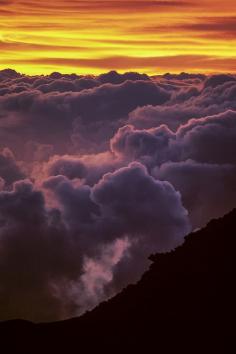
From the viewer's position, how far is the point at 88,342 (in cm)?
8012

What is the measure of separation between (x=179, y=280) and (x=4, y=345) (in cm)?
1678

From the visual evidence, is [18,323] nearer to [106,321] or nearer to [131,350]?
[106,321]

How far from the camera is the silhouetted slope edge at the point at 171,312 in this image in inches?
3004

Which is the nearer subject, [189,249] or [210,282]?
[210,282]

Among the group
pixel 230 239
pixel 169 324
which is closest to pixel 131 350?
pixel 169 324

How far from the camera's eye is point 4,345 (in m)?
81.3

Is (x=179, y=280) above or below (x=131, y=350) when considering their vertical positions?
above

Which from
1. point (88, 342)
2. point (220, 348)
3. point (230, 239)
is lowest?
point (220, 348)

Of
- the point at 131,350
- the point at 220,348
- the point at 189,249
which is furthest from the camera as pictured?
the point at 189,249

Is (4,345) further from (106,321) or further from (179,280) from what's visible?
(179,280)

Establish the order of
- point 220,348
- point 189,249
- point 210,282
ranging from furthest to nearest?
1. point 189,249
2. point 210,282
3. point 220,348

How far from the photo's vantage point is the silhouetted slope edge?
250ft

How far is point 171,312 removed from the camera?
3162 inches

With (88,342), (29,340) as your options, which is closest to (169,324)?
(88,342)
